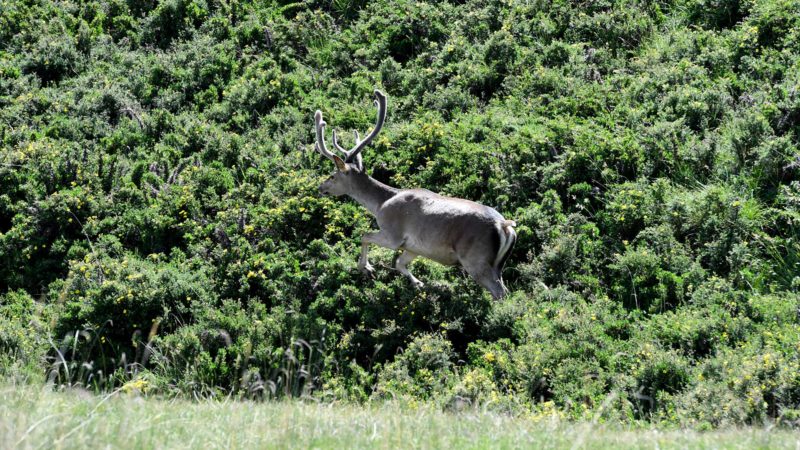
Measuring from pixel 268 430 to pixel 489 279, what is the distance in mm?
5991

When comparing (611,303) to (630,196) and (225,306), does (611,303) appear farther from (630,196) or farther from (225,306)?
(225,306)

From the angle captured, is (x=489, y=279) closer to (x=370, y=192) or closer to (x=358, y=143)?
(x=370, y=192)

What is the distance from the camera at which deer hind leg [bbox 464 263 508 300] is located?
1217 centimetres

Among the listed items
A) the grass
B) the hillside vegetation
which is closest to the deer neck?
the hillside vegetation

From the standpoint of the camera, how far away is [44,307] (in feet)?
44.8

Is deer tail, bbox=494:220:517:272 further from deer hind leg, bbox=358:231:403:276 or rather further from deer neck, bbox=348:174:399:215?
deer neck, bbox=348:174:399:215

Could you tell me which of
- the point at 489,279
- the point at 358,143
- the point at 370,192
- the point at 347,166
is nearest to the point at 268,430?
the point at 489,279

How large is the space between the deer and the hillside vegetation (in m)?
0.41

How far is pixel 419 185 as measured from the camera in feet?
50.4

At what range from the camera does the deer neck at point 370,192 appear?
44.9 ft

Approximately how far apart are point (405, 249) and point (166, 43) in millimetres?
10769

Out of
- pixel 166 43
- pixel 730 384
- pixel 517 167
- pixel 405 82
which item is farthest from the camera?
pixel 166 43

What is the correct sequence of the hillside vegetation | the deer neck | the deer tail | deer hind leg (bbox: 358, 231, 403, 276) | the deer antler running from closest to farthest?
the hillside vegetation < the deer tail < deer hind leg (bbox: 358, 231, 403, 276) < the deer neck < the deer antler

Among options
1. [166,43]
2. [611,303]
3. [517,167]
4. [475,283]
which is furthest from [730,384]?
[166,43]
